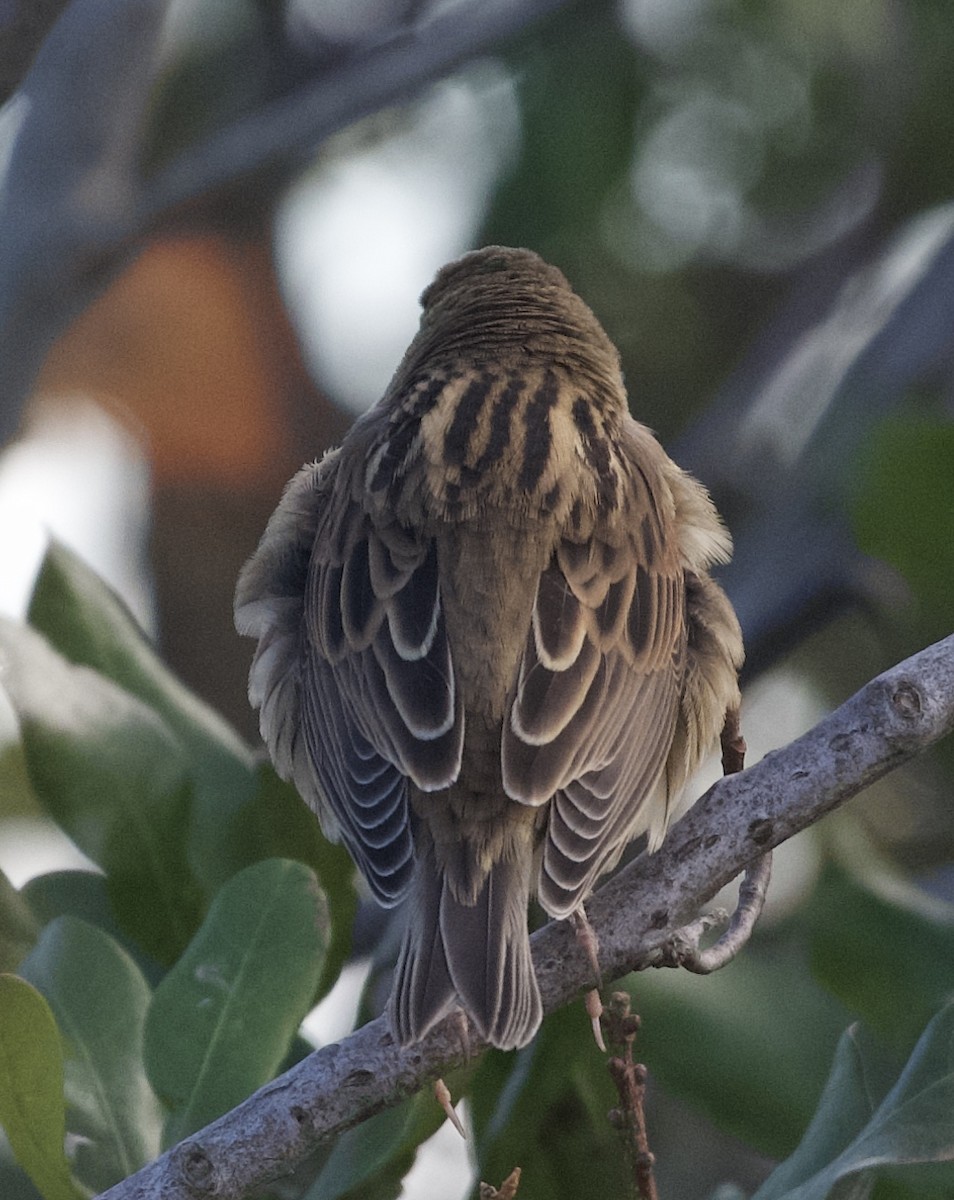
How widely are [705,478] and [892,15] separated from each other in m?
1.96

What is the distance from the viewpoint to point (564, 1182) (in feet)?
11.3

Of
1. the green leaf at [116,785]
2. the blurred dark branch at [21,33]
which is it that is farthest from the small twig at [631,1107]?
the blurred dark branch at [21,33]

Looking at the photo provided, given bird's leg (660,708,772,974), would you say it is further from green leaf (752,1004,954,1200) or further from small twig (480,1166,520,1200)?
small twig (480,1166,520,1200)

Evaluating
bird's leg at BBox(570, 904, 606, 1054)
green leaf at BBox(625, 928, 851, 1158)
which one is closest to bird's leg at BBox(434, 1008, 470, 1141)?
bird's leg at BBox(570, 904, 606, 1054)

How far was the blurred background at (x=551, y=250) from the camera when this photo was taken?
15.8ft

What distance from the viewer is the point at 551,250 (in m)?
6.31

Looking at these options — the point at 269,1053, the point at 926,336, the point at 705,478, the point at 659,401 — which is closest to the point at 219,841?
the point at 269,1053

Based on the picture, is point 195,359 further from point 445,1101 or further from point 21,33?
point 445,1101

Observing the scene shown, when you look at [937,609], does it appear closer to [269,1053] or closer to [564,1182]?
[564,1182]

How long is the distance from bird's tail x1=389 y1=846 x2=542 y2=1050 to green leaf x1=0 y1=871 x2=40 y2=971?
2.81 feet

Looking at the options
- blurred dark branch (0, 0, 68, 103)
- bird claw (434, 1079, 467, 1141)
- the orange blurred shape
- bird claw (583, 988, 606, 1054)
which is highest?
the orange blurred shape

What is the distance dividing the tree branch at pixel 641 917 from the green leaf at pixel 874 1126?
0.38m

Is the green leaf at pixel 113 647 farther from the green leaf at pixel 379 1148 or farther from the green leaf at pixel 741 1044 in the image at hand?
the green leaf at pixel 741 1044

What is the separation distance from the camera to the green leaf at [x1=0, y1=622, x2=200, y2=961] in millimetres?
3721
